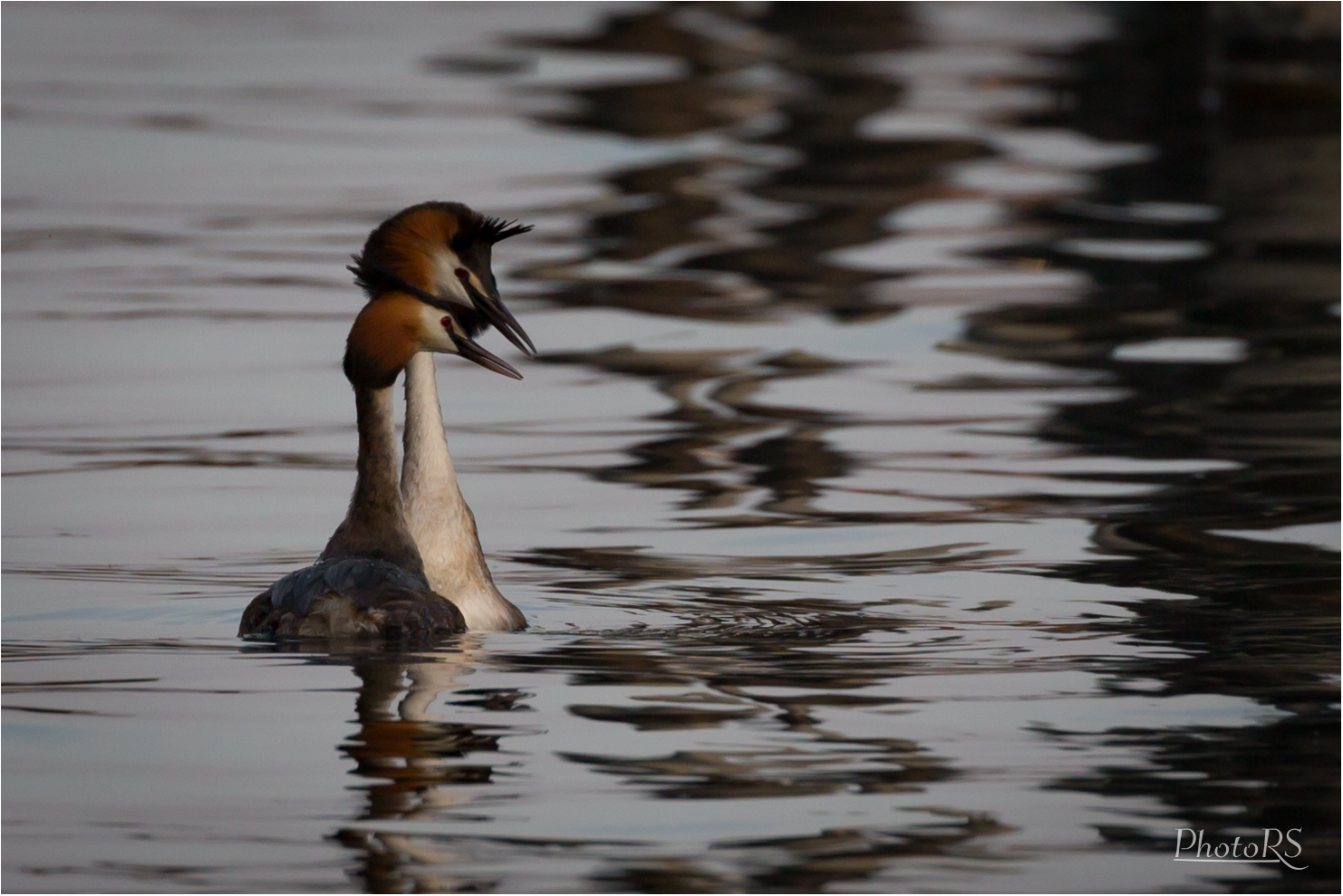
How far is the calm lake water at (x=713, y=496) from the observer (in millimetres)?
7027

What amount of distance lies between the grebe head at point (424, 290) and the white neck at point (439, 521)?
0.14 m

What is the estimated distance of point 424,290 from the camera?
9266mm

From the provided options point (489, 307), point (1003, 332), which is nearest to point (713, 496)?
point (489, 307)

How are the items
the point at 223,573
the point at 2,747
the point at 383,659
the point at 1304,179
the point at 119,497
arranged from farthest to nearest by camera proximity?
the point at 1304,179, the point at 119,497, the point at 223,573, the point at 383,659, the point at 2,747

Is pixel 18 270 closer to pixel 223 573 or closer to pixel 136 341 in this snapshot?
pixel 136 341

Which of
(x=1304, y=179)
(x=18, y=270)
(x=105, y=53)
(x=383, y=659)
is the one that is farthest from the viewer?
(x=105, y=53)

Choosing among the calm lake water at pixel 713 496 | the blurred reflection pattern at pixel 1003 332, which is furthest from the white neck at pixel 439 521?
the blurred reflection pattern at pixel 1003 332

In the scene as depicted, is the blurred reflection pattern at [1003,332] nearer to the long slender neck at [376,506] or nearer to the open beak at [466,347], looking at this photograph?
the long slender neck at [376,506]

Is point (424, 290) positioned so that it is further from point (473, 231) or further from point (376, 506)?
point (376, 506)

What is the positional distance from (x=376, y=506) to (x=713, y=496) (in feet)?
10.2

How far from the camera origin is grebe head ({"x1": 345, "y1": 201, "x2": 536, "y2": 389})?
9.25 meters

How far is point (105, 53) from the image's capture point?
34.8 meters

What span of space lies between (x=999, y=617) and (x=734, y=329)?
7299mm

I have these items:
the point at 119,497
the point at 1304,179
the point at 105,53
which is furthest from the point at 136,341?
the point at 105,53
